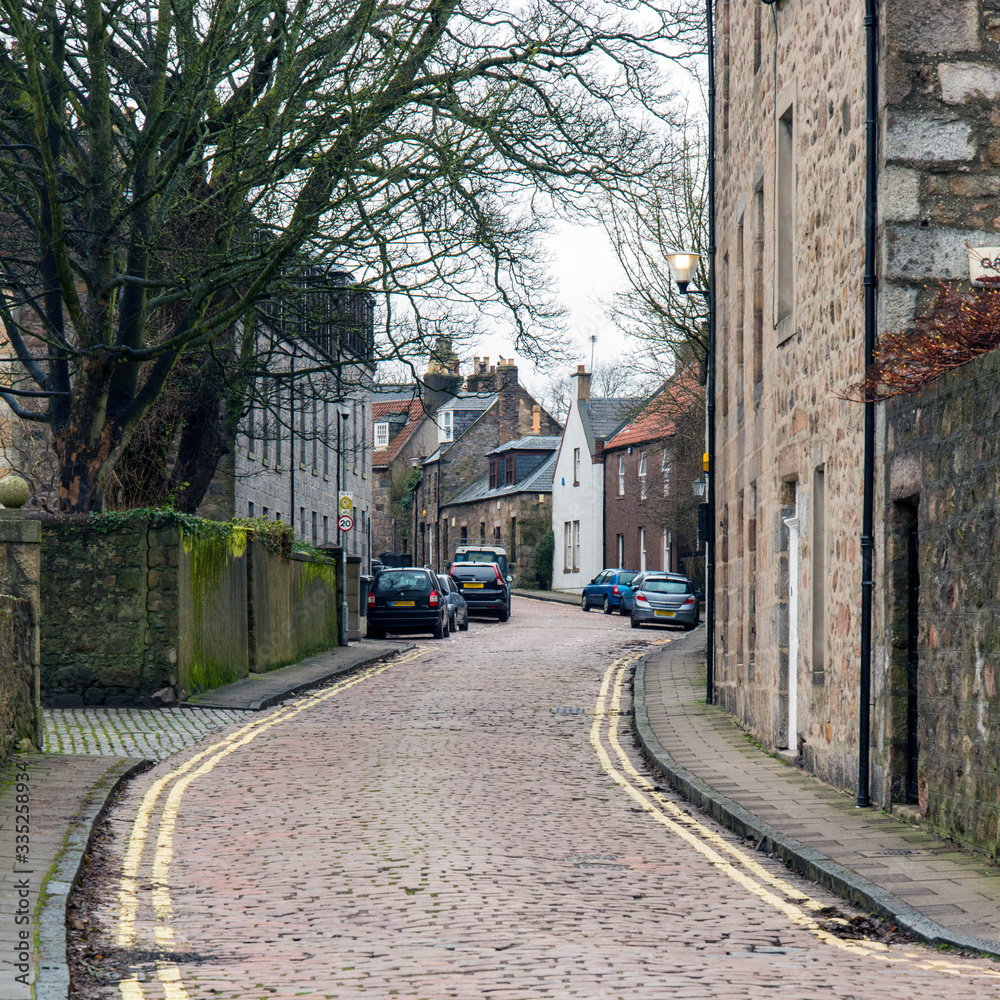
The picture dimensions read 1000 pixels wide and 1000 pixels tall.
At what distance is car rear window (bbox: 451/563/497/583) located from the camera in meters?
39.5

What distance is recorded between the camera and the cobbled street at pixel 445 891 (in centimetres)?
573

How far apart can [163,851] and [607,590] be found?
3648 cm

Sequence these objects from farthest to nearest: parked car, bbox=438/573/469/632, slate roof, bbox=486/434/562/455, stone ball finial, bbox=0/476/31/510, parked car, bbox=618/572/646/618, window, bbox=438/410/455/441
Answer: window, bbox=438/410/455/441, slate roof, bbox=486/434/562/455, parked car, bbox=618/572/646/618, parked car, bbox=438/573/469/632, stone ball finial, bbox=0/476/31/510

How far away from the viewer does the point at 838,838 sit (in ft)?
29.4

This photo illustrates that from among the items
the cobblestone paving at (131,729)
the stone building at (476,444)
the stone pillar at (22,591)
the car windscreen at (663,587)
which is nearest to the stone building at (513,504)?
the stone building at (476,444)

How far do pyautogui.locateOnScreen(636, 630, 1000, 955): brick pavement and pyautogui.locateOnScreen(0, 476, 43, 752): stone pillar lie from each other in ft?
18.5

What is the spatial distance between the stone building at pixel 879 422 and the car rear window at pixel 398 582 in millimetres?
16176

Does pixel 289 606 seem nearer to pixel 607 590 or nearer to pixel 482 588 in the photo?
pixel 482 588

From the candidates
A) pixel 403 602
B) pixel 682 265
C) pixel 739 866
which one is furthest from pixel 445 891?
pixel 403 602

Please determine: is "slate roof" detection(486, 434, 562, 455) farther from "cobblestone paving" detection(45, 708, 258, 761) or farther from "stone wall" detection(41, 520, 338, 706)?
"cobblestone paving" detection(45, 708, 258, 761)

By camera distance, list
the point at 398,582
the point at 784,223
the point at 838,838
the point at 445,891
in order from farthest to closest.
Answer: the point at 398,582 < the point at 784,223 < the point at 838,838 < the point at 445,891

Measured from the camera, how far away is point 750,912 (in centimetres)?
721

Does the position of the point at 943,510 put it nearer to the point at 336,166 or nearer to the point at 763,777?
the point at 763,777

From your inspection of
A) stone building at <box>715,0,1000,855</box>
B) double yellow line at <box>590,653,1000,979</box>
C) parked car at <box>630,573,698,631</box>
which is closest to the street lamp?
stone building at <box>715,0,1000,855</box>
